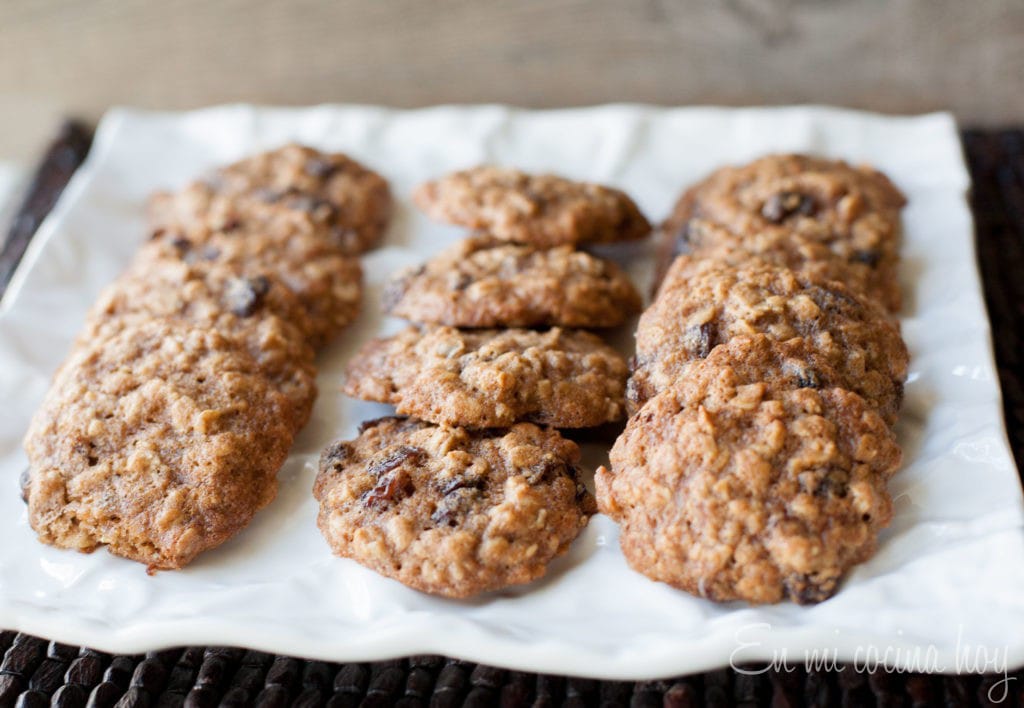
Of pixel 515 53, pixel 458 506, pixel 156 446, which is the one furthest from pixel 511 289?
pixel 515 53

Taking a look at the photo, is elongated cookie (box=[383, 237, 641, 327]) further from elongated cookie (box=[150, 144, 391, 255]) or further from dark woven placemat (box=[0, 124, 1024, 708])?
dark woven placemat (box=[0, 124, 1024, 708])

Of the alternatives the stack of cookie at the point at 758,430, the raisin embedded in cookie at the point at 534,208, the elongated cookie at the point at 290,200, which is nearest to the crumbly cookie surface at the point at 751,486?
the stack of cookie at the point at 758,430

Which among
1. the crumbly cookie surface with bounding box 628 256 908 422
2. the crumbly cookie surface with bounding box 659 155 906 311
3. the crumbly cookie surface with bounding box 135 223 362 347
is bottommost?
the crumbly cookie surface with bounding box 135 223 362 347

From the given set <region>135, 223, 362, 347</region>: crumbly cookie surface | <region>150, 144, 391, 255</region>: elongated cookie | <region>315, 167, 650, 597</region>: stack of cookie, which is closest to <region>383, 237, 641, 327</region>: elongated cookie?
<region>315, 167, 650, 597</region>: stack of cookie

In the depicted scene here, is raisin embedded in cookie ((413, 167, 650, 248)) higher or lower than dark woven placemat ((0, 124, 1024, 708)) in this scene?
higher

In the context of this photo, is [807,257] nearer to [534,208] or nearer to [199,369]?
[534,208]

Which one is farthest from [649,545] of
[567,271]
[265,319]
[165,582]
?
[265,319]
